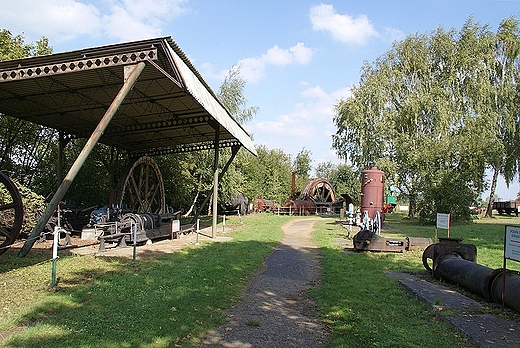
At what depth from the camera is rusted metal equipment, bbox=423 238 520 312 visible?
609 cm

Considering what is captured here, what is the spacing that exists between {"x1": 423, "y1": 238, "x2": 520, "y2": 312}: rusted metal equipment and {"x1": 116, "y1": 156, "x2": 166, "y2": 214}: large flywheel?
15.0 metres

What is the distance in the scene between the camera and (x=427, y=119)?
1196 inches

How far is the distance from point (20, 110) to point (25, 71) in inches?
222

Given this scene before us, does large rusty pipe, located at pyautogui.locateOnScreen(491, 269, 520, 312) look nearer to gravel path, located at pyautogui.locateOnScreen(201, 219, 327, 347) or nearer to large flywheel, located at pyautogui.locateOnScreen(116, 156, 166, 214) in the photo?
gravel path, located at pyautogui.locateOnScreen(201, 219, 327, 347)

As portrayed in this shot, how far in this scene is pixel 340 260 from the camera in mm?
11414

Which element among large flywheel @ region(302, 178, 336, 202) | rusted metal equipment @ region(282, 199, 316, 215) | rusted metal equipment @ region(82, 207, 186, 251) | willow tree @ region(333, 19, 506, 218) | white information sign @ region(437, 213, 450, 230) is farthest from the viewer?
large flywheel @ region(302, 178, 336, 202)

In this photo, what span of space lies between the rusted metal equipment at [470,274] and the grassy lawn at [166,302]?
1.07 meters

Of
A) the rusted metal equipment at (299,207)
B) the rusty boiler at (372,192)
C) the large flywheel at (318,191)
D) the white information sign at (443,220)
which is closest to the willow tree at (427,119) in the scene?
the rusty boiler at (372,192)

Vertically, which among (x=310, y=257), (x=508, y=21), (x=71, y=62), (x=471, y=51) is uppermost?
(x=508, y=21)

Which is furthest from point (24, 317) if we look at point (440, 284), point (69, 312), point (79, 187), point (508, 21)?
point (508, 21)

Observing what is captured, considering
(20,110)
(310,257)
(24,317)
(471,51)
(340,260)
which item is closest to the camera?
(24,317)

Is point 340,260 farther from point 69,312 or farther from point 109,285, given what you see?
point 69,312

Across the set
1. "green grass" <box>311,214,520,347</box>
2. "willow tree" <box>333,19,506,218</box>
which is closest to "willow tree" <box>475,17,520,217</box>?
"willow tree" <box>333,19,506,218</box>

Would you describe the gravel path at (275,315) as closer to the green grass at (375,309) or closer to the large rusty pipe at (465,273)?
the green grass at (375,309)
